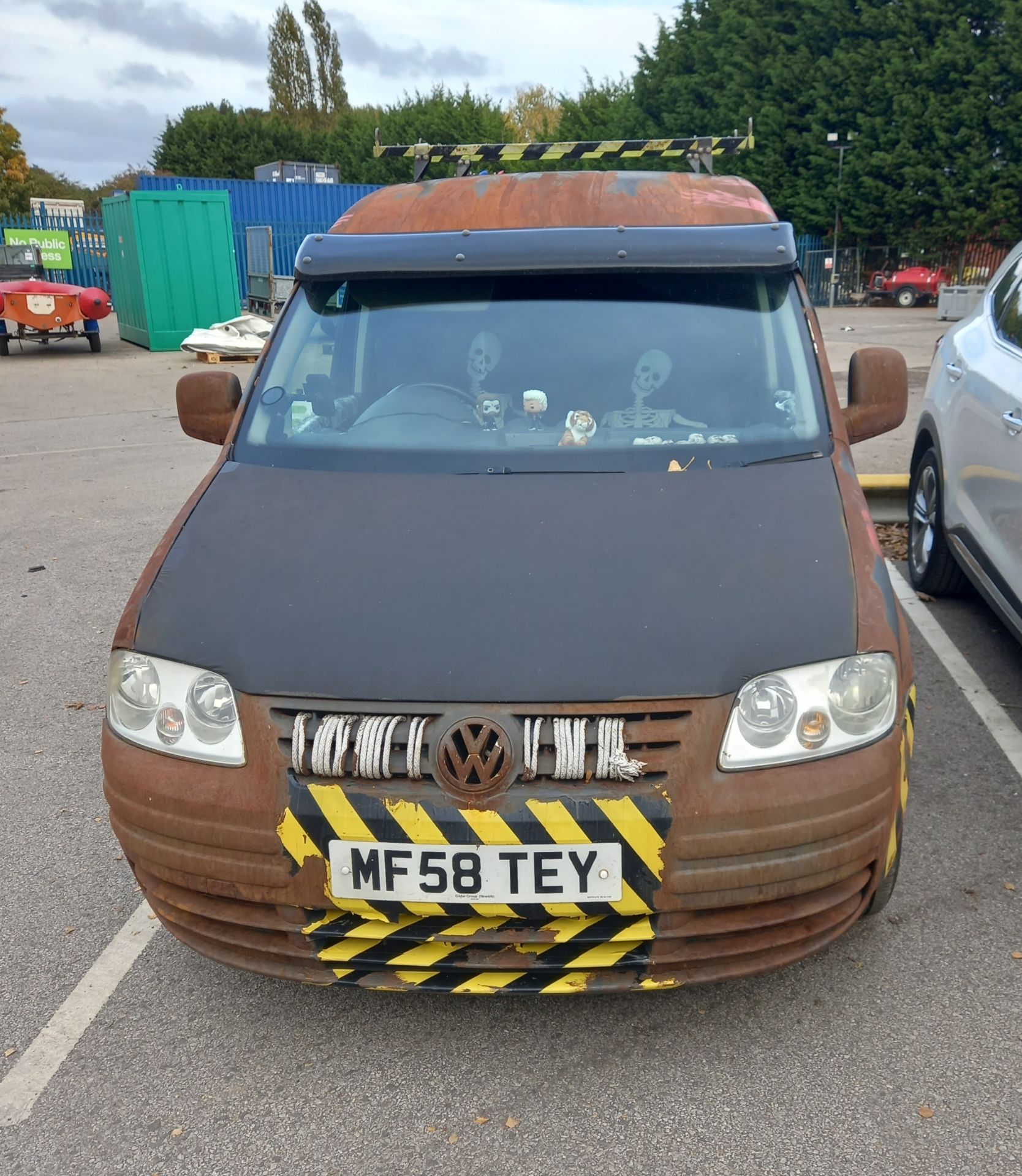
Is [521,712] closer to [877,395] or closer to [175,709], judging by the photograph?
[175,709]

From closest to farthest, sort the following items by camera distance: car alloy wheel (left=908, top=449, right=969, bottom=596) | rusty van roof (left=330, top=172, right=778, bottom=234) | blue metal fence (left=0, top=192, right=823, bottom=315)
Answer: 1. rusty van roof (left=330, top=172, right=778, bottom=234)
2. car alloy wheel (left=908, top=449, right=969, bottom=596)
3. blue metal fence (left=0, top=192, right=823, bottom=315)

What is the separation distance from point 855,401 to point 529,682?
1.77 meters

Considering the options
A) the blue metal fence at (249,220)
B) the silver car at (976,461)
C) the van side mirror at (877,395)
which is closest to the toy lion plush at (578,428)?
the van side mirror at (877,395)

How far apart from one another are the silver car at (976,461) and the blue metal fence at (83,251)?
78.1 feet

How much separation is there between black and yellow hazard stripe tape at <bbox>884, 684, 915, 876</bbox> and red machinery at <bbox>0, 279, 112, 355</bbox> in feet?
60.4

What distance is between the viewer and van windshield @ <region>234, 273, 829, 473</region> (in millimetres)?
3035

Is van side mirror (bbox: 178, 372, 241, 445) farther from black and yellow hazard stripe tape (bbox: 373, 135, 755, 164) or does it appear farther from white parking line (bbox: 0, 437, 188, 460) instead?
white parking line (bbox: 0, 437, 188, 460)

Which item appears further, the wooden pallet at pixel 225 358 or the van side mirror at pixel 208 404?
the wooden pallet at pixel 225 358

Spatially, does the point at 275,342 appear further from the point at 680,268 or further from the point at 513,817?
the point at 513,817

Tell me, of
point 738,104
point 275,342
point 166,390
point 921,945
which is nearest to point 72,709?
point 275,342

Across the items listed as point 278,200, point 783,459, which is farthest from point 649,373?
point 278,200

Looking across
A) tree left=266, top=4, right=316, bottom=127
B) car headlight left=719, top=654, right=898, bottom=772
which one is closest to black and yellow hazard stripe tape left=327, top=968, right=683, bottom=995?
car headlight left=719, top=654, right=898, bottom=772

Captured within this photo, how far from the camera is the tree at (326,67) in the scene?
82.1 metres

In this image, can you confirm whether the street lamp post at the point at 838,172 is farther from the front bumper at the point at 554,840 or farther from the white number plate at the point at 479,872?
the white number plate at the point at 479,872
